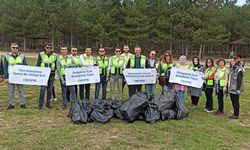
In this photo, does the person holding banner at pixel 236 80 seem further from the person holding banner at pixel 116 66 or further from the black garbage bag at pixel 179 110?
the person holding banner at pixel 116 66

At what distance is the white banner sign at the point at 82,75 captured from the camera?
27.8 ft

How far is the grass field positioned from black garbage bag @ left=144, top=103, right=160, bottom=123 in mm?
120

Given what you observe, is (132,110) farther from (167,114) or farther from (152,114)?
(167,114)

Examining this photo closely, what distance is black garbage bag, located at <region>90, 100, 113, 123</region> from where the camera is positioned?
23.7ft

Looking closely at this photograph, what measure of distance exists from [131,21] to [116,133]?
34.2 meters

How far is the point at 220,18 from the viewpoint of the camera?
1592 inches

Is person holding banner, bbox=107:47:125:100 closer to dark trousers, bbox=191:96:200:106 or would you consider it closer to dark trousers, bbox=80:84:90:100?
dark trousers, bbox=80:84:90:100

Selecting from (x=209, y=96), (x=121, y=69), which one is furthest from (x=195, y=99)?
(x=121, y=69)

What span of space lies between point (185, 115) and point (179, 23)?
31.4 m

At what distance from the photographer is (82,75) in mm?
8656

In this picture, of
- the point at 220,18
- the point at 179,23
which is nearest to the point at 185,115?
the point at 179,23

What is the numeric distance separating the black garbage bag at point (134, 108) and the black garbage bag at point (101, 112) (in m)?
0.35

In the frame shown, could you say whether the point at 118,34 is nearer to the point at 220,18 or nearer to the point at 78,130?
the point at 220,18

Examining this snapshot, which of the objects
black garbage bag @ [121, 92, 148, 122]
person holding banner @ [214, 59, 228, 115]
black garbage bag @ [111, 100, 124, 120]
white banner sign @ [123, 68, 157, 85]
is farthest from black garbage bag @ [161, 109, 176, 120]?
person holding banner @ [214, 59, 228, 115]
